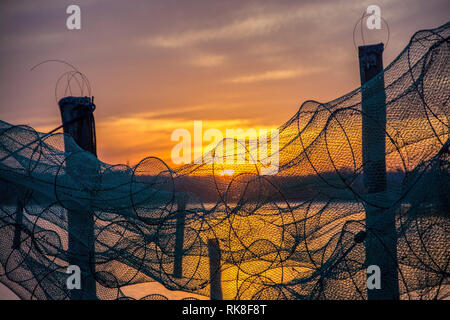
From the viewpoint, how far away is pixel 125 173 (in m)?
6.11

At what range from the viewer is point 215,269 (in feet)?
18.4

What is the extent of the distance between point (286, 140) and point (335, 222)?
3.31ft

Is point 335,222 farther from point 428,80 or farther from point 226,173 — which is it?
point 428,80

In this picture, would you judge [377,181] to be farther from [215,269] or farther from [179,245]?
[179,245]

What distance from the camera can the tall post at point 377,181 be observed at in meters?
4.44

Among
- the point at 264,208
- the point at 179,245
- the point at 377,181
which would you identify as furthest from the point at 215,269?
the point at 377,181

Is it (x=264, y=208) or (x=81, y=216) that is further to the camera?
(x=81, y=216)

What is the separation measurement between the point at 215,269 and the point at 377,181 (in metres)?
1.96

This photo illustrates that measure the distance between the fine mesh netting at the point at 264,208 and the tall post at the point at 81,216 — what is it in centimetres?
4

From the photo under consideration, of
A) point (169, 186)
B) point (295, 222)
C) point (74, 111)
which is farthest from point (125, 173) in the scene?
point (295, 222)

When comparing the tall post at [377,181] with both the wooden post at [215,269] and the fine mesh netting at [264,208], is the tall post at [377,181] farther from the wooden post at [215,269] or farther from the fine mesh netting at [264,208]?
the wooden post at [215,269]

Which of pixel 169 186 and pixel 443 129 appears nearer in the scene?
pixel 443 129

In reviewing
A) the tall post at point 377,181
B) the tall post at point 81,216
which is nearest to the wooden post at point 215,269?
the tall post at point 81,216

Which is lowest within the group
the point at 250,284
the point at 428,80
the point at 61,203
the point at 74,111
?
the point at 250,284
